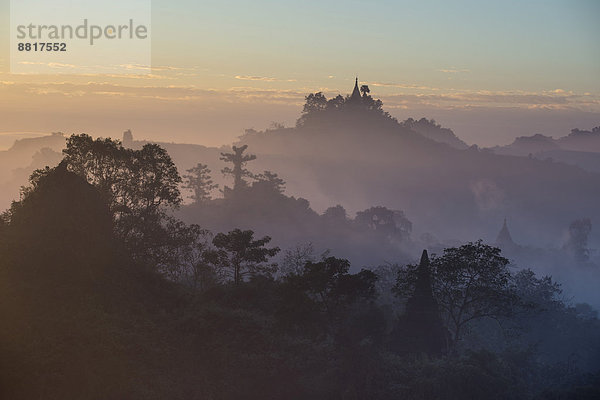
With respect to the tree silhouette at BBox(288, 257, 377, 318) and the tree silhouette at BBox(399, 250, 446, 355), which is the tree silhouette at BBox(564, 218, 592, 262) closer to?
the tree silhouette at BBox(399, 250, 446, 355)

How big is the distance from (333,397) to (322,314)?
756cm

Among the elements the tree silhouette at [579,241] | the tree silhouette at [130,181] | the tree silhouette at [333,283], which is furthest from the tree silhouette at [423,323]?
the tree silhouette at [579,241]

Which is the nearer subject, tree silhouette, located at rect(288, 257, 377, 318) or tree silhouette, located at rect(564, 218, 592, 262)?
tree silhouette, located at rect(288, 257, 377, 318)

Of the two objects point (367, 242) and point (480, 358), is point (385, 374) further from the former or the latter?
point (367, 242)

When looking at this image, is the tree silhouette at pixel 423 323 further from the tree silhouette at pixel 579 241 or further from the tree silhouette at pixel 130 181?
the tree silhouette at pixel 579 241

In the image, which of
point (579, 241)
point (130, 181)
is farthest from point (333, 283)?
point (579, 241)

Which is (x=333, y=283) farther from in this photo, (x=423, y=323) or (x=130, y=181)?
(x=130, y=181)

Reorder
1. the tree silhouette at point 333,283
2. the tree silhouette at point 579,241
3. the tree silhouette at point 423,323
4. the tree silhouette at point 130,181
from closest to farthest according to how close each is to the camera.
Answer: the tree silhouette at point 333,283
the tree silhouette at point 423,323
the tree silhouette at point 130,181
the tree silhouette at point 579,241

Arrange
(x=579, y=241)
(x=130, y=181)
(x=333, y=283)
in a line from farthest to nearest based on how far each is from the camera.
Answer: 1. (x=579, y=241)
2. (x=130, y=181)
3. (x=333, y=283)

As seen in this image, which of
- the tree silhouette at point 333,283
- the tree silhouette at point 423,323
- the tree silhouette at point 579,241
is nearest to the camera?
the tree silhouette at point 333,283

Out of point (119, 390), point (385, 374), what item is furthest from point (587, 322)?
point (119, 390)

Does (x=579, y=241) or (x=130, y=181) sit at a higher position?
(x=130, y=181)

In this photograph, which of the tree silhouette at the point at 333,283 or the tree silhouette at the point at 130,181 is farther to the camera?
the tree silhouette at the point at 130,181

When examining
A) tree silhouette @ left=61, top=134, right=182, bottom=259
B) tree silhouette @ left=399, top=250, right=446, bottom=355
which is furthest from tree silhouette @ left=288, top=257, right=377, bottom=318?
tree silhouette @ left=61, top=134, right=182, bottom=259
